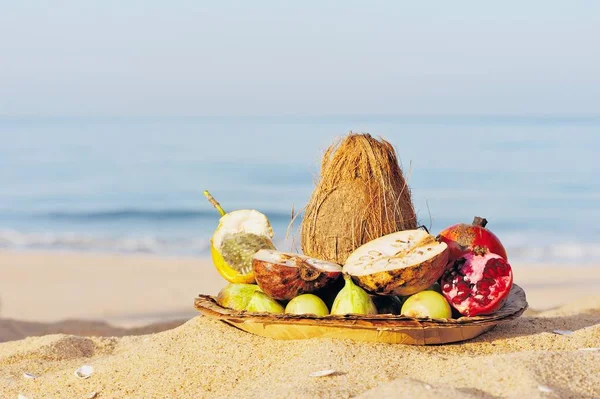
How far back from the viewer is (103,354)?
17.6 ft

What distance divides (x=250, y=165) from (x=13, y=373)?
18.7 meters

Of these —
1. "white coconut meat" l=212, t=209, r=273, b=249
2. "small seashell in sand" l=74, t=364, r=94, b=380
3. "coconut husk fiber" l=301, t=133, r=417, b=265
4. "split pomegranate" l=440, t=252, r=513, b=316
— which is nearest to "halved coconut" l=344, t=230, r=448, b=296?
"split pomegranate" l=440, t=252, r=513, b=316

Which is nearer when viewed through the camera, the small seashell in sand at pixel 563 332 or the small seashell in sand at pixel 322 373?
the small seashell in sand at pixel 322 373

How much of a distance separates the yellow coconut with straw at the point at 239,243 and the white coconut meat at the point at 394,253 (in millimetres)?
751

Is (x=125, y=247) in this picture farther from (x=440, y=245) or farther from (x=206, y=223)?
(x=440, y=245)

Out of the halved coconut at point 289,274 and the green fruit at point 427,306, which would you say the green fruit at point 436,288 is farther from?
the halved coconut at point 289,274

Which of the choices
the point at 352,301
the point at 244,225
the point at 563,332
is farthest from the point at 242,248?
the point at 563,332

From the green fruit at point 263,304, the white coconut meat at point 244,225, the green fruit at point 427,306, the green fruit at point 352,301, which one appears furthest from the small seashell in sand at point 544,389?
the white coconut meat at point 244,225

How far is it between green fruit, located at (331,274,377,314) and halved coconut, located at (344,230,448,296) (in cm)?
6

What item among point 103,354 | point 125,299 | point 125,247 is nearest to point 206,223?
point 125,247

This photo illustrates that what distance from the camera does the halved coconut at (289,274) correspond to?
13.5 ft

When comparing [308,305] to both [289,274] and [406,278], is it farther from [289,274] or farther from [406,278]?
[406,278]

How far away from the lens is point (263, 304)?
425cm

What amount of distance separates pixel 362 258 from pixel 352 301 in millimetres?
298
